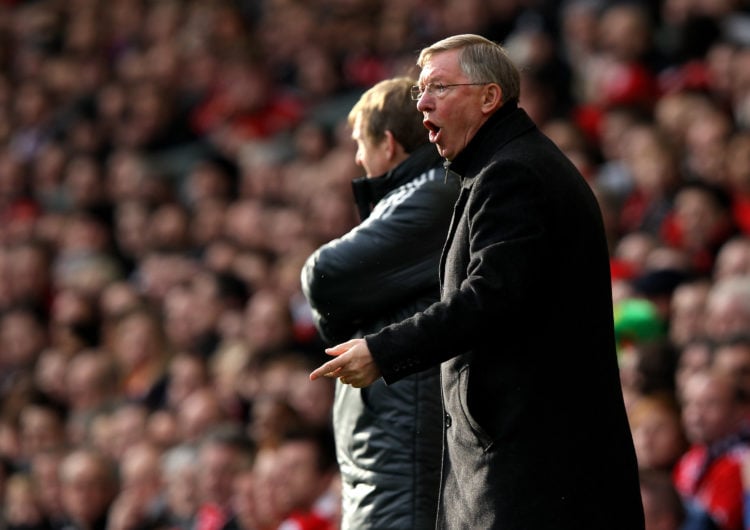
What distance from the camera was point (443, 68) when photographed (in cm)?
337

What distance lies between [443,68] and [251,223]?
6631 mm

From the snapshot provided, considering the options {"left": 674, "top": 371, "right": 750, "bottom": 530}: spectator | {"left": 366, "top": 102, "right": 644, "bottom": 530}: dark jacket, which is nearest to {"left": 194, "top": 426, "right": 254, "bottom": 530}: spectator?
{"left": 674, "top": 371, "right": 750, "bottom": 530}: spectator

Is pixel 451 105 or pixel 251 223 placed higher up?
pixel 451 105

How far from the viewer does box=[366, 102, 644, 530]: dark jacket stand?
A: 3139mm

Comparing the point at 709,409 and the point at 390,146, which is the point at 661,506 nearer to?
the point at 709,409

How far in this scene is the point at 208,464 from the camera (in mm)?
7090

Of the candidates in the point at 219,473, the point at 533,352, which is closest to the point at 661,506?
→ the point at 533,352

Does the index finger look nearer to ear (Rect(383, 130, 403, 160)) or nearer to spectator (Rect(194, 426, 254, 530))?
ear (Rect(383, 130, 403, 160))

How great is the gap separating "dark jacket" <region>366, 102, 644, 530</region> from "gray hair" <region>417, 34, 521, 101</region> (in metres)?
0.18

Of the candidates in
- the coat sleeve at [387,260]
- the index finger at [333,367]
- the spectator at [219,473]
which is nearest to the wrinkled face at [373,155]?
the coat sleeve at [387,260]

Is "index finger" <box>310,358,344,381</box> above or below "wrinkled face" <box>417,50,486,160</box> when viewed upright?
below

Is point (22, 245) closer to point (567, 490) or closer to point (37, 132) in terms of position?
point (37, 132)

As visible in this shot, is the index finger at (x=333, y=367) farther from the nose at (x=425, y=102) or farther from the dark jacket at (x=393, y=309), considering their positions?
the dark jacket at (x=393, y=309)

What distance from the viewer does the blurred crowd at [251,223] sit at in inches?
257
